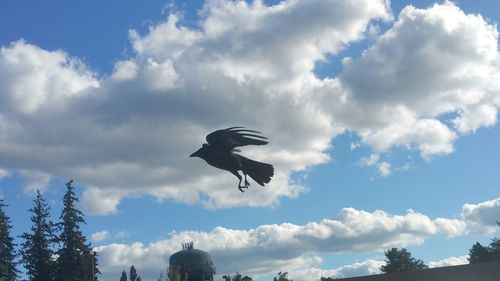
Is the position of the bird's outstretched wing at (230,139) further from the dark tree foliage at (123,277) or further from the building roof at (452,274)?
the dark tree foliage at (123,277)

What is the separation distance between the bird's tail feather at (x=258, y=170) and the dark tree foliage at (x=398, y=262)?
5800cm

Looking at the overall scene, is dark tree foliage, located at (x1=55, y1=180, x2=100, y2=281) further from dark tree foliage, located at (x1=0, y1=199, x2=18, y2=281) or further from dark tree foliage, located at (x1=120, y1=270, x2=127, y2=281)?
dark tree foliage, located at (x1=120, y1=270, x2=127, y2=281)

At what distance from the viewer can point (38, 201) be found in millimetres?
54188

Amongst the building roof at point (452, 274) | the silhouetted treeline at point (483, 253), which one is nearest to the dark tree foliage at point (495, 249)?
the silhouetted treeline at point (483, 253)

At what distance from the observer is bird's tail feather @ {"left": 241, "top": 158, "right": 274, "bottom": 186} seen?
1303 cm

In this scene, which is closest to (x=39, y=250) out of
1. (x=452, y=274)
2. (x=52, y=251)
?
(x=52, y=251)

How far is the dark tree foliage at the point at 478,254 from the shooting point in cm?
6261

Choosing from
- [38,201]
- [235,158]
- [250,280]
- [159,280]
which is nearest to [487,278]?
[159,280]

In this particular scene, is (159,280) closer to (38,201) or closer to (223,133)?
(223,133)

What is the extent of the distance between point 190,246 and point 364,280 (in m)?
23.4

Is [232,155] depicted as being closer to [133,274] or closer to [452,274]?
[452,274]

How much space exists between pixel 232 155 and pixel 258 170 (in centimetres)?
63

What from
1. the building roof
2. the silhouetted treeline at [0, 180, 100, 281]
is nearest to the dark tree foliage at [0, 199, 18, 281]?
the silhouetted treeline at [0, 180, 100, 281]

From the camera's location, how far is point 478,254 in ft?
209
